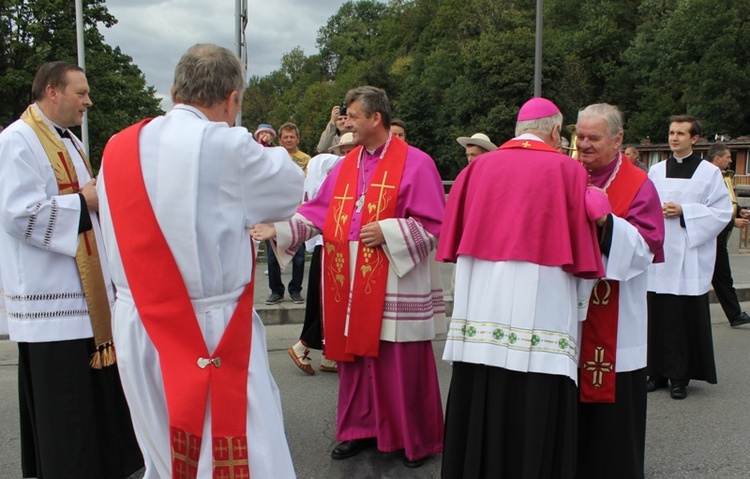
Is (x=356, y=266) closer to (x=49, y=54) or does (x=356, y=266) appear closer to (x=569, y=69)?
(x=49, y=54)

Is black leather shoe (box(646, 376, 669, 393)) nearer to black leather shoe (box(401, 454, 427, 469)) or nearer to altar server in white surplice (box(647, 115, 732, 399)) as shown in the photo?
altar server in white surplice (box(647, 115, 732, 399))

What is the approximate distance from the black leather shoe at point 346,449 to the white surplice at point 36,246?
5.13ft

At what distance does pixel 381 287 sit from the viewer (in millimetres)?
3965

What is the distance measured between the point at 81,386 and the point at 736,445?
382cm

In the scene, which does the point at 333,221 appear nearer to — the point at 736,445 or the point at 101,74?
the point at 736,445

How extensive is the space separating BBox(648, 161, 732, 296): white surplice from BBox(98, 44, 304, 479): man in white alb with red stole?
3.88 metres

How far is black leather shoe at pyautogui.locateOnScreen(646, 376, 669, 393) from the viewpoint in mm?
5418

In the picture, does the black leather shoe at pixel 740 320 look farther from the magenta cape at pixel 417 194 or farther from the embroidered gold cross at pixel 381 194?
the embroidered gold cross at pixel 381 194

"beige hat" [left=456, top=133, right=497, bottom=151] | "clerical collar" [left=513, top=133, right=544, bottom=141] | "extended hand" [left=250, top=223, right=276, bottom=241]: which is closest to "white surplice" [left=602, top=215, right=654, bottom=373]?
"clerical collar" [left=513, top=133, right=544, bottom=141]

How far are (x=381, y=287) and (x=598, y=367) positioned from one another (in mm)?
1247

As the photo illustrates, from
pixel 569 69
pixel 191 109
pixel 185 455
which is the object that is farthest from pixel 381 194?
pixel 569 69

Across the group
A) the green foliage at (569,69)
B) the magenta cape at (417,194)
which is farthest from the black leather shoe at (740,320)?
the green foliage at (569,69)

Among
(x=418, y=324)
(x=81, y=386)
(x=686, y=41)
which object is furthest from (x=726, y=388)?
(x=686, y=41)

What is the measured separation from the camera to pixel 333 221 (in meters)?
4.16
